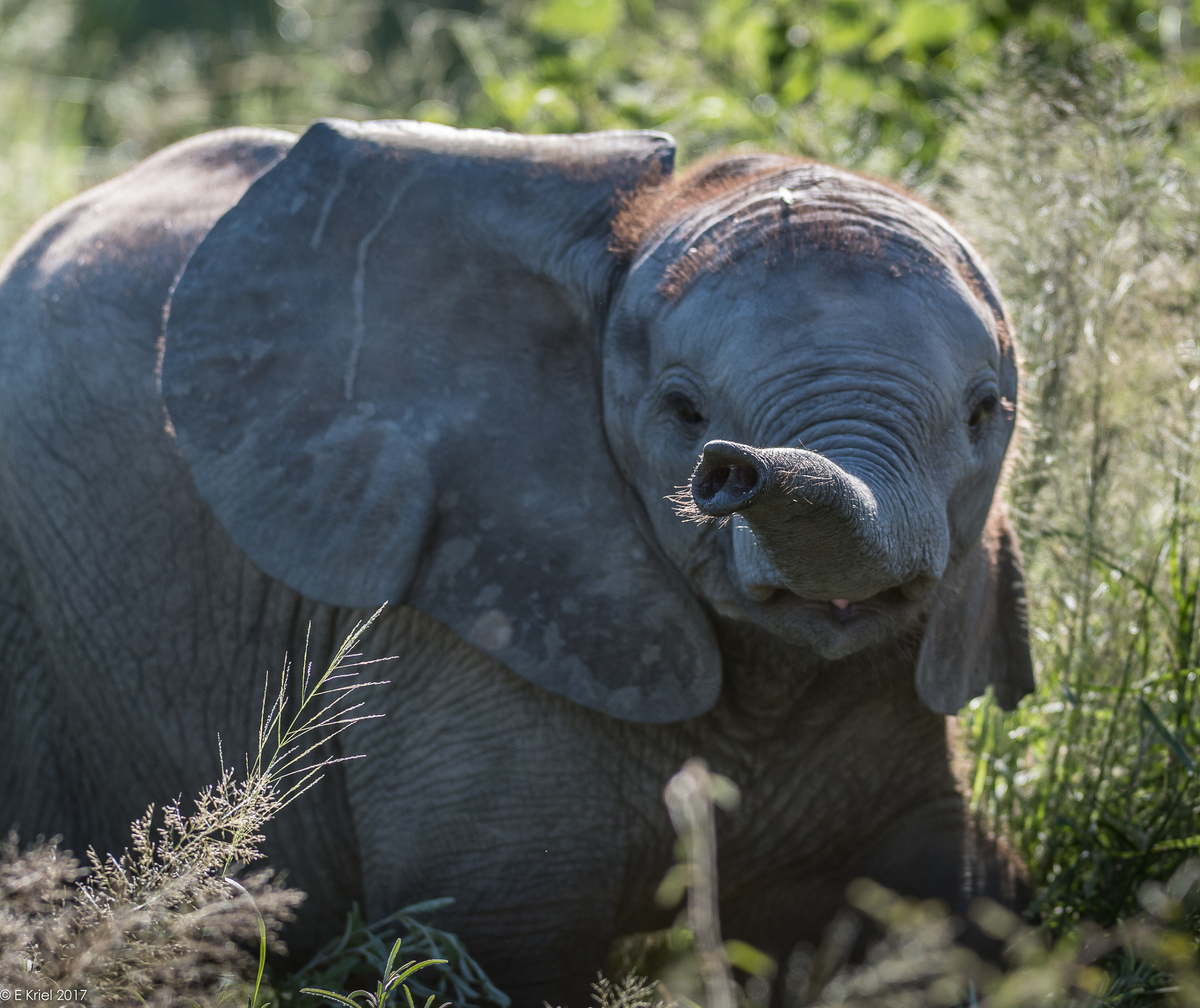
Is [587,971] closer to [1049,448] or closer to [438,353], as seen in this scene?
[438,353]

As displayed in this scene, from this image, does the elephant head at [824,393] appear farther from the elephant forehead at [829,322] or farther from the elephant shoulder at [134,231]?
the elephant shoulder at [134,231]

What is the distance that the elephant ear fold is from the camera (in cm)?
284

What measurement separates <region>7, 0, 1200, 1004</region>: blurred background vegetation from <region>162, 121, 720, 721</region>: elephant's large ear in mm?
1000

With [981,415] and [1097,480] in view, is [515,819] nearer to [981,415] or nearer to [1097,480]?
[981,415]

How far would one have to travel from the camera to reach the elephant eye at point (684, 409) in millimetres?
2664

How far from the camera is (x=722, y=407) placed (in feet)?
8.45

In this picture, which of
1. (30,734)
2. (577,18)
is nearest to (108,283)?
(30,734)

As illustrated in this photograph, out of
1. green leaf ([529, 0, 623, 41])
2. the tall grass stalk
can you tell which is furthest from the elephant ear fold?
green leaf ([529, 0, 623, 41])

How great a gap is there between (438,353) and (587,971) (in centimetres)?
115

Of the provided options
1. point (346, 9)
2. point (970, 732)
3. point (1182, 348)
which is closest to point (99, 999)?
point (970, 732)

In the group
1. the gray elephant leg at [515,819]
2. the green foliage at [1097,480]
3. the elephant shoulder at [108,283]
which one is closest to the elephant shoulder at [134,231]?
the elephant shoulder at [108,283]

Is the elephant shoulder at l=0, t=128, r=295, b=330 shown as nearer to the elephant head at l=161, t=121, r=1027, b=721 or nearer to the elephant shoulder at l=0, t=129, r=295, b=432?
the elephant shoulder at l=0, t=129, r=295, b=432

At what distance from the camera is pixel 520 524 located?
9.41 feet

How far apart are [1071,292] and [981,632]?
3.22ft
